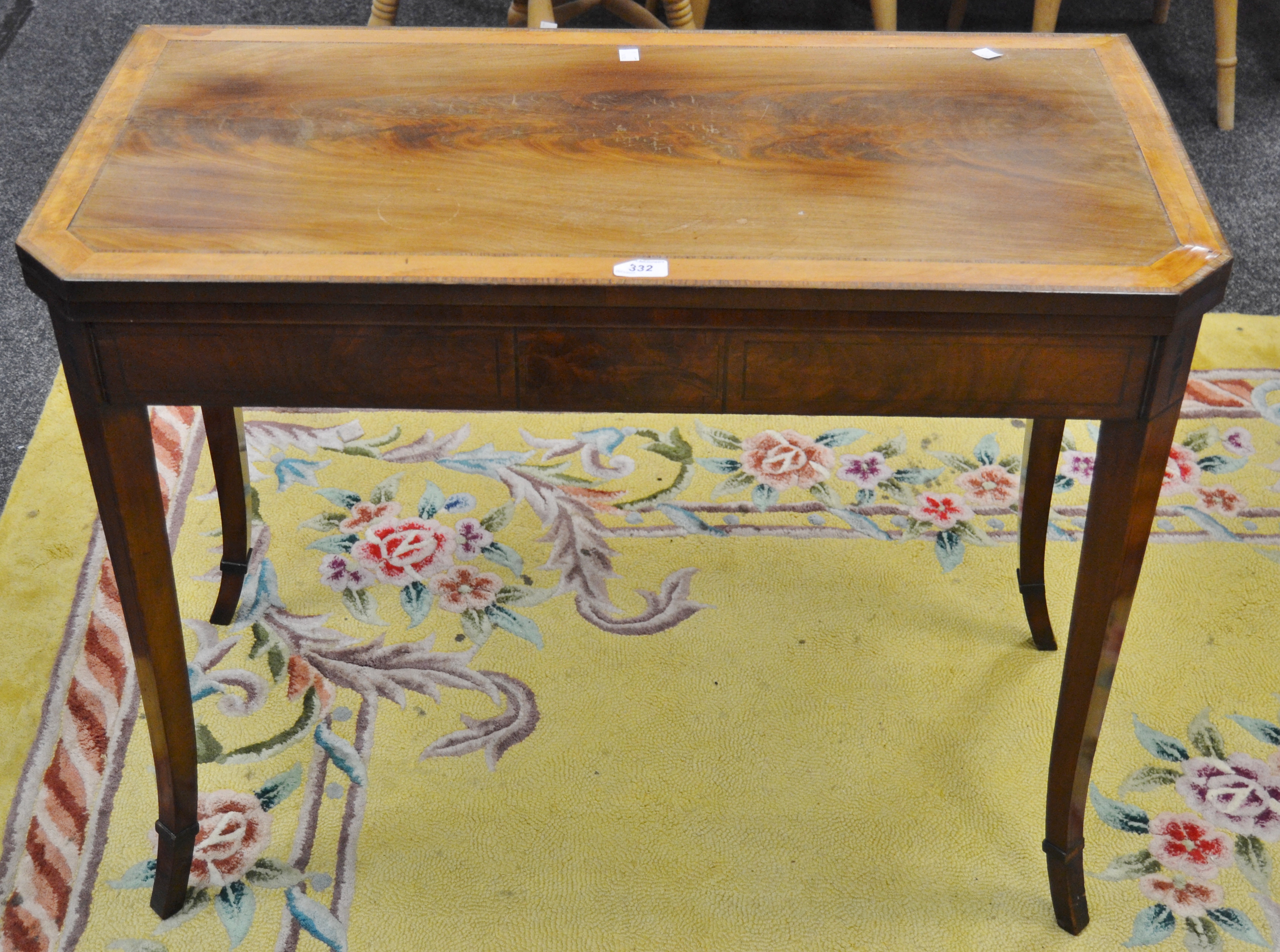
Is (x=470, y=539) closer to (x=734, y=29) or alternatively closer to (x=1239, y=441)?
(x=1239, y=441)

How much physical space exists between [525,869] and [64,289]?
A: 33.1 inches

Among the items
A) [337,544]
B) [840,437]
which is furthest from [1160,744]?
[337,544]

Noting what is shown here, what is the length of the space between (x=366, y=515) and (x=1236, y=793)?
127 centimetres

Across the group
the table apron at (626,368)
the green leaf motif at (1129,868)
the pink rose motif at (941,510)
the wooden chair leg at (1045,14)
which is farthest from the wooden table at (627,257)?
the wooden chair leg at (1045,14)

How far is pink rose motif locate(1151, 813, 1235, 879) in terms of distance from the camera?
1.59 meters

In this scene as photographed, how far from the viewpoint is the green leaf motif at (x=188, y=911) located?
1514mm

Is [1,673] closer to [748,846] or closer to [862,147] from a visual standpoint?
[748,846]

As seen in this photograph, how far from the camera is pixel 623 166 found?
4.35ft

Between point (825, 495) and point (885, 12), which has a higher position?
point (885, 12)

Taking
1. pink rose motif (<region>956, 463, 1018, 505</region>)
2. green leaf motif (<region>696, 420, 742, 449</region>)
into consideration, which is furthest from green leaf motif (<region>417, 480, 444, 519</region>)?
pink rose motif (<region>956, 463, 1018, 505</region>)

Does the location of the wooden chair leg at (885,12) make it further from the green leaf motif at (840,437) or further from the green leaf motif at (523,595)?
the green leaf motif at (523,595)

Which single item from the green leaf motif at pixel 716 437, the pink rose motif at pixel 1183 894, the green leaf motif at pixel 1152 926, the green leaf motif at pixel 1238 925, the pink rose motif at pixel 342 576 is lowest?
the green leaf motif at pixel 1152 926

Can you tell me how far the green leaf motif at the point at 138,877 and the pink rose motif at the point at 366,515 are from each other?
0.60m

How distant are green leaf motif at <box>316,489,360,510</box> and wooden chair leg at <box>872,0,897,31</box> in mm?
1663
